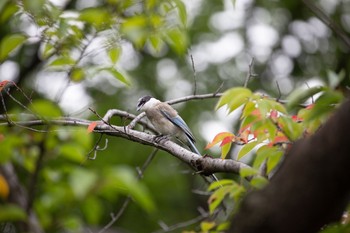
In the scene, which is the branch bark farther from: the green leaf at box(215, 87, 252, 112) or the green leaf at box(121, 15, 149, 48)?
the green leaf at box(121, 15, 149, 48)

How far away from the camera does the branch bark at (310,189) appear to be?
186 centimetres

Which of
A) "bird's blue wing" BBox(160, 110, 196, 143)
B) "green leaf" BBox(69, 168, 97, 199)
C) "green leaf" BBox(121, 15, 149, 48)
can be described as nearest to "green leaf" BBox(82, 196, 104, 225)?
"green leaf" BBox(69, 168, 97, 199)

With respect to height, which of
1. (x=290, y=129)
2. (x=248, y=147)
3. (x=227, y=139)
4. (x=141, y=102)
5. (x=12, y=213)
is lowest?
(x=141, y=102)

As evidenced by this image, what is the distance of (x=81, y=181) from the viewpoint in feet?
5.48

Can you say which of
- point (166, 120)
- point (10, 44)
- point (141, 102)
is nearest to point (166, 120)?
point (166, 120)

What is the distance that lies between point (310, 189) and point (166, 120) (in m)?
4.55

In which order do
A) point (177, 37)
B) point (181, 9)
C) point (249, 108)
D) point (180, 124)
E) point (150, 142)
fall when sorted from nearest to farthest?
point (249, 108) → point (181, 9) → point (177, 37) → point (150, 142) → point (180, 124)

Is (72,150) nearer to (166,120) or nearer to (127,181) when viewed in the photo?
(127,181)

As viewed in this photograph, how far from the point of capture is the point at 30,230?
184 centimetres

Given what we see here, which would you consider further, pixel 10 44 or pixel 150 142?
pixel 150 142

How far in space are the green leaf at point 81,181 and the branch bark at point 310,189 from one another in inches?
24.0

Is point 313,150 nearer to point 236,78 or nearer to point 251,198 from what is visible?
point 251,198

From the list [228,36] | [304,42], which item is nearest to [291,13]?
[304,42]

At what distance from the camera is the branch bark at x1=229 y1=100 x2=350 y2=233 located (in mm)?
1858
